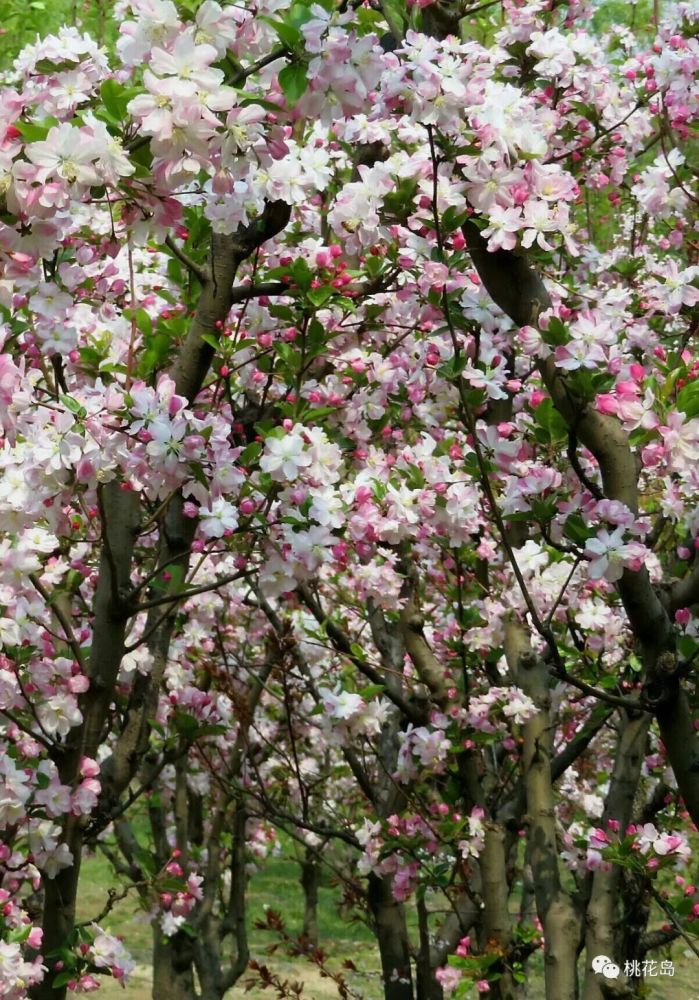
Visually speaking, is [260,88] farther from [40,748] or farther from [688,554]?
[40,748]

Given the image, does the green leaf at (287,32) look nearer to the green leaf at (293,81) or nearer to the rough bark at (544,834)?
the green leaf at (293,81)

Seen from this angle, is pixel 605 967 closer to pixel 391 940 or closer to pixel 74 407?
pixel 391 940

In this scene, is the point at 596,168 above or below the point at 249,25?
above

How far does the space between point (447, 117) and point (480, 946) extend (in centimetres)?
352

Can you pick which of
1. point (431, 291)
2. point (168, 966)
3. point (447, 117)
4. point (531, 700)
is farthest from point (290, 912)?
point (447, 117)

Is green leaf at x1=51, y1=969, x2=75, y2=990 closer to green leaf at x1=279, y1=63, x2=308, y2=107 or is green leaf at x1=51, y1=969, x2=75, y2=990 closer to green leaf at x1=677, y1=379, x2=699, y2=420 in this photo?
green leaf at x1=677, y1=379, x2=699, y2=420

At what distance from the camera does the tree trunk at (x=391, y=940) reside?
4.72m

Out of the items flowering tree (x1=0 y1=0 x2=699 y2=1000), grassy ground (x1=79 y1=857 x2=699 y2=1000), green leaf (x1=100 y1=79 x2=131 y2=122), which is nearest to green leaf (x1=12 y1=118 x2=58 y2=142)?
flowering tree (x1=0 y1=0 x2=699 y2=1000)

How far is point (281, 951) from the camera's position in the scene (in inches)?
440

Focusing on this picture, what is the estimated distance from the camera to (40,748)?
3688mm

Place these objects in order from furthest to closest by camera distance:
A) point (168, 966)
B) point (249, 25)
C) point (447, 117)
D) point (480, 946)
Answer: point (168, 966), point (480, 946), point (447, 117), point (249, 25)

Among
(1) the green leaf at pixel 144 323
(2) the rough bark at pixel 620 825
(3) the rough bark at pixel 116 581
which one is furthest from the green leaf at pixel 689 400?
(2) the rough bark at pixel 620 825

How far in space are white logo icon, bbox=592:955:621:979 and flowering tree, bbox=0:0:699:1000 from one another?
11 mm

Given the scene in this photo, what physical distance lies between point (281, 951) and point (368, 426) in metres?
8.53
